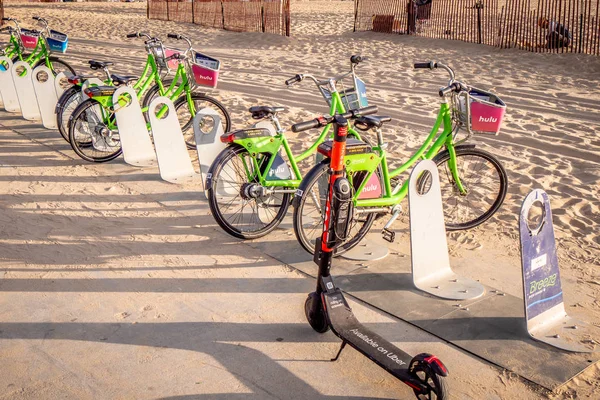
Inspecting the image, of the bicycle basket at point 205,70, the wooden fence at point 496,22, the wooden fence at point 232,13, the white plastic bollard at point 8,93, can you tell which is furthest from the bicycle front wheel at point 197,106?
the wooden fence at point 232,13

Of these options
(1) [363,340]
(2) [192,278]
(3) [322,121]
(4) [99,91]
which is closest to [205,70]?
(4) [99,91]

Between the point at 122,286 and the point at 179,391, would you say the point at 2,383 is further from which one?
the point at 122,286

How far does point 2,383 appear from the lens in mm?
3289

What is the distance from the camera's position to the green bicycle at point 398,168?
440 centimetres

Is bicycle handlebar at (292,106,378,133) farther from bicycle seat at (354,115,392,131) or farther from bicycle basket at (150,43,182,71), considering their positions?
bicycle basket at (150,43,182,71)

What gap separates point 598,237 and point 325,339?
8.72 ft

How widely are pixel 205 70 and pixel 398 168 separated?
2628 millimetres

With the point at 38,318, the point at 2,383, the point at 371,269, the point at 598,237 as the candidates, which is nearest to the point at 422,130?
the point at 598,237

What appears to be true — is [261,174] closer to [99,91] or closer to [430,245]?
[430,245]

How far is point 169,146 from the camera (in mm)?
6465

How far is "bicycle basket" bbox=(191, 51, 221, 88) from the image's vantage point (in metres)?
6.69

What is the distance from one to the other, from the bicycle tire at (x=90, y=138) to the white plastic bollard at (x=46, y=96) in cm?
147

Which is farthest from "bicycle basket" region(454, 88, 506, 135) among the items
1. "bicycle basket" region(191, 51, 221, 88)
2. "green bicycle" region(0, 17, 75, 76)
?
"green bicycle" region(0, 17, 75, 76)

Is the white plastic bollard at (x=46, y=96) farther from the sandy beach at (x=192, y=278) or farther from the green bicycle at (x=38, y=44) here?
the green bicycle at (x=38, y=44)
